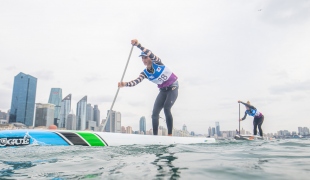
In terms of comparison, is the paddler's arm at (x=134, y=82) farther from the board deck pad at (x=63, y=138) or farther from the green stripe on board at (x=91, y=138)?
the green stripe on board at (x=91, y=138)

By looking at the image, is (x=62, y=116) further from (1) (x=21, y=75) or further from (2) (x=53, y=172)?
(2) (x=53, y=172)

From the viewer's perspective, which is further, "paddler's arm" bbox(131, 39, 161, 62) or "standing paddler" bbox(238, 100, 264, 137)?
"standing paddler" bbox(238, 100, 264, 137)

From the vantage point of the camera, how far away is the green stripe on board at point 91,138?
4.84 metres

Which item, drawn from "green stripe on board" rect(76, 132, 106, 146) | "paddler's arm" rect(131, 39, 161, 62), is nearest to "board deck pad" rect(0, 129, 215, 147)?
"green stripe on board" rect(76, 132, 106, 146)

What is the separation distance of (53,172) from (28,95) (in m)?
159

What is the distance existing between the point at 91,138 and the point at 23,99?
505 feet

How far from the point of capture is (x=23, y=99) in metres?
136

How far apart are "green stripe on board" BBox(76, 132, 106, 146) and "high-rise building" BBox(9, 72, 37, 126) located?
13832cm

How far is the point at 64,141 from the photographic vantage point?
15.1ft

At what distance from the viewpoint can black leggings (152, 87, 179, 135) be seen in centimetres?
685

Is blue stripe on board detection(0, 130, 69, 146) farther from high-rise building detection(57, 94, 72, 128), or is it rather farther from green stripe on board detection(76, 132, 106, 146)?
high-rise building detection(57, 94, 72, 128)

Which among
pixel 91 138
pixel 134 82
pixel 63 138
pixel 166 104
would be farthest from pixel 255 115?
pixel 63 138

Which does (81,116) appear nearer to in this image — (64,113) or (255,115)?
(64,113)

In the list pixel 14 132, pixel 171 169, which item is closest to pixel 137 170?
pixel 171 169
